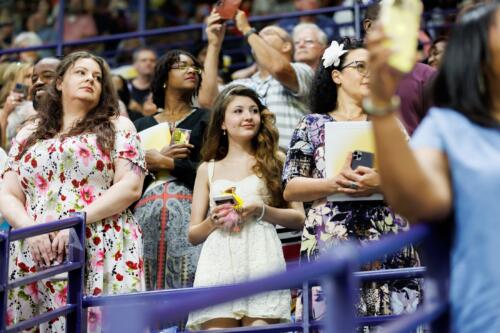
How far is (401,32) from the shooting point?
2.60 m

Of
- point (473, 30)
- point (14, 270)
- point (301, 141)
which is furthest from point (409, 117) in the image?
point (473, 30)

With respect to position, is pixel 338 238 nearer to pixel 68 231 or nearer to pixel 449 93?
pixel 68 231

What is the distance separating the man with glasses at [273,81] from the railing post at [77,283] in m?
2.07

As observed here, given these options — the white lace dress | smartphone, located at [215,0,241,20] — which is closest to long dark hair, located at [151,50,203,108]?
smartphone, located at [215,0,241,20]

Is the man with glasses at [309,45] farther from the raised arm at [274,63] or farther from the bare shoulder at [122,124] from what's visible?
the bare shoulder at [122,124]

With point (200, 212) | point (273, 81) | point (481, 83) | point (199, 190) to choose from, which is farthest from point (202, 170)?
point (481, 83)

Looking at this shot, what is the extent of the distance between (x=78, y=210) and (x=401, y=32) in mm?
3257

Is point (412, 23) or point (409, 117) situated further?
point (409, 117)

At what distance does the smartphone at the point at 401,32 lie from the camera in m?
2.56

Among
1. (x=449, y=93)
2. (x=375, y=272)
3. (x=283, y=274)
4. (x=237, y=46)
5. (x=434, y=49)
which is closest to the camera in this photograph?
(x=283, y=274)

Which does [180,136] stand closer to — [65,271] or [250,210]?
[250,210]

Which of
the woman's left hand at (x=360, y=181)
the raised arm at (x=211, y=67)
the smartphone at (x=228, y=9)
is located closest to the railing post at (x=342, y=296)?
the woman's left hand at (x=360, y=181)

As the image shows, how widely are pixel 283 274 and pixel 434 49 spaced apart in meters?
5.98

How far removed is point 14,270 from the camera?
5613 mm
